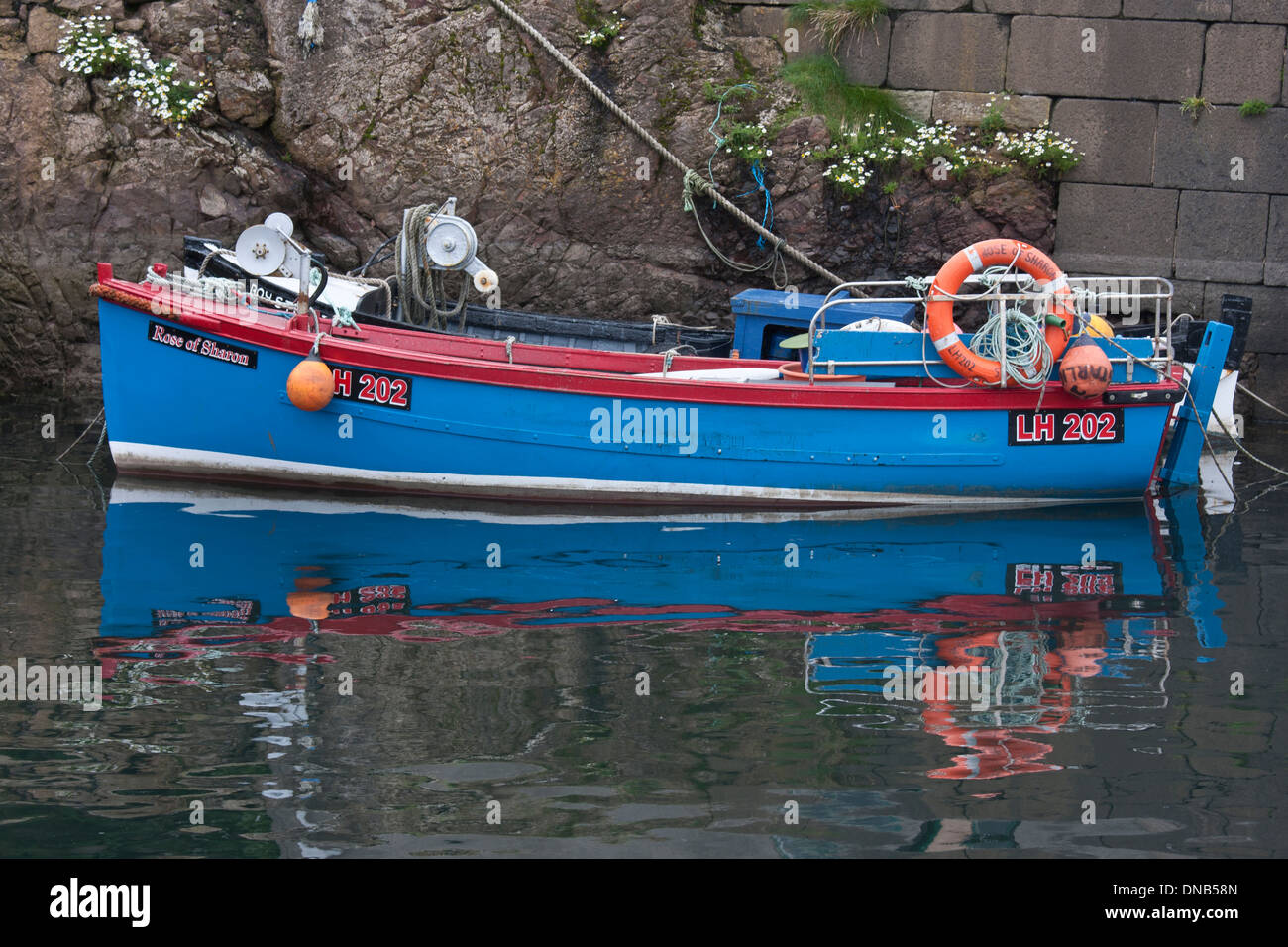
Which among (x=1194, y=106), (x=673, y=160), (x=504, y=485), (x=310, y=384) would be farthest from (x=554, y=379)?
(x=1194, y=106)

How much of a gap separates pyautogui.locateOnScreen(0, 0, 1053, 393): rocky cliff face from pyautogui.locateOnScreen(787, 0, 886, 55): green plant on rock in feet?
2.10

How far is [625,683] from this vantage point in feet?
18.7

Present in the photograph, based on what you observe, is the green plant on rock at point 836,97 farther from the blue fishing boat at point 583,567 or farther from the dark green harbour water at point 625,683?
the dark green harbour water at point 625,683

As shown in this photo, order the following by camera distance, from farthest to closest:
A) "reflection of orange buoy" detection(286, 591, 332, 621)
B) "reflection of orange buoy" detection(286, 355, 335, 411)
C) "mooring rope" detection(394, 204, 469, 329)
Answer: "mooring rope" detection(394, 204, 469, 329) < "reflection of orange buoy" detection(286, 355, 335, 411) < "reflection of orange buoy" detection(286, 591, 332, 621)

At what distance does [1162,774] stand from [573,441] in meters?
4.87

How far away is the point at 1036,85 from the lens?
40.4 feet

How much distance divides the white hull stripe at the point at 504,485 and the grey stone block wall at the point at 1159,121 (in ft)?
14.4

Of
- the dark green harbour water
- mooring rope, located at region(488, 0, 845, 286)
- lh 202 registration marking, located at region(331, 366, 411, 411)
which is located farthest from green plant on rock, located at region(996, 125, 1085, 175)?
lh 202 registration marking, located at region(331, 366, 411, 411)

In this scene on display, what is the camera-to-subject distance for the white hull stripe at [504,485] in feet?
29.9

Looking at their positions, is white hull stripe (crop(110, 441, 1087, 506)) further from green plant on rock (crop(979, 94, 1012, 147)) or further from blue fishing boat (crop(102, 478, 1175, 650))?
green plant on rock (crop(979, 94, 1012, 147))

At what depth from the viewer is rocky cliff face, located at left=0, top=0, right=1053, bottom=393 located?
39.7 feet

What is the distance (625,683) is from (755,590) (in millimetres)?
1650

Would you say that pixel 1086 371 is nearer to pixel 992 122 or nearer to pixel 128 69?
pixel 992 122

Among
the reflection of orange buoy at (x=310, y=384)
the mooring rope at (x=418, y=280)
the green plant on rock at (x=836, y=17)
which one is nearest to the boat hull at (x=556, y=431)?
the reflection of orange buoy at (x=310, y=384)
